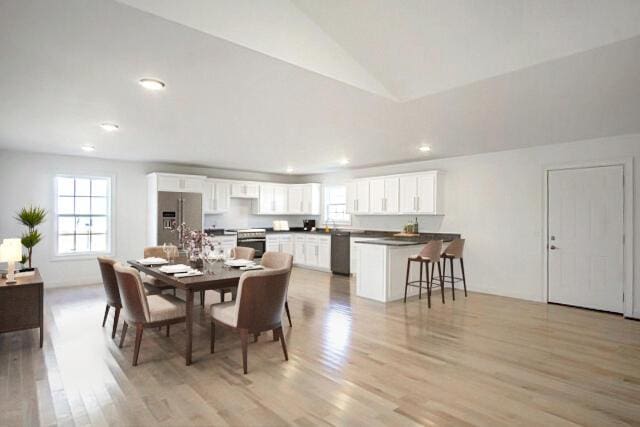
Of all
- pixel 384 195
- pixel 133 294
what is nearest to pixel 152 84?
pixel 133 294

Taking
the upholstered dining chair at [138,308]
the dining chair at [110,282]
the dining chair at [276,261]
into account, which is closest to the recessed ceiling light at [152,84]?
the upholstered dining chair at [138,308]

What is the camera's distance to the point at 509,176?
584 cm

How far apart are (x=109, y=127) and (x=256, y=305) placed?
118 inches

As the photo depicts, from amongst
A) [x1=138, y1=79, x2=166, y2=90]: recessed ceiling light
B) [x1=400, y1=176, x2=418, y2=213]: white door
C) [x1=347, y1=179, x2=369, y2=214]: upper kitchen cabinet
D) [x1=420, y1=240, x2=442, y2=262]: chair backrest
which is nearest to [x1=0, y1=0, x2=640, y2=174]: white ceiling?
[x1=138, y1=79, x2=166, y2=90]: recessed ceiling light

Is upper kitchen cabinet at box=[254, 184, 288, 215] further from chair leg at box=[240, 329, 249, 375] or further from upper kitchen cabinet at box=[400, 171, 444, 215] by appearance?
chair leg at box=[240, 329, 249, 375]

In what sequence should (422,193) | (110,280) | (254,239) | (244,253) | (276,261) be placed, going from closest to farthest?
(110,280) → (276,261) → (244,253) → (422,193) → (254,239)

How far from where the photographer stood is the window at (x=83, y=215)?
654 cm

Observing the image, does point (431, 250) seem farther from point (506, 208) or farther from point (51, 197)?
point (51, 197)

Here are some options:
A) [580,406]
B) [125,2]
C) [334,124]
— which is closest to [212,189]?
[334,124]

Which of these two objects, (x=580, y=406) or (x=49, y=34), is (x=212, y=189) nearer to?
(x=49, y=34)

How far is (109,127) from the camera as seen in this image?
438 centimetres

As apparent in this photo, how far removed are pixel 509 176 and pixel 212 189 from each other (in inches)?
227

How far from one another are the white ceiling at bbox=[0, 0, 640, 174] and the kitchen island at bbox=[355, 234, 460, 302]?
1.66 meters

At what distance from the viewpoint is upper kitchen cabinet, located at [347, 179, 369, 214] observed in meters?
7.70
